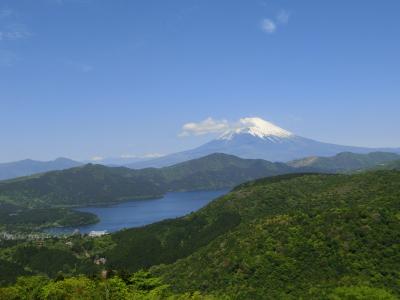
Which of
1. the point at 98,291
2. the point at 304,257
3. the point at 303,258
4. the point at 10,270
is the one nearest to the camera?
the point at 98,291

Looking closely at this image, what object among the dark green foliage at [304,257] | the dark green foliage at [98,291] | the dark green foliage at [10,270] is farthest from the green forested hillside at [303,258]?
the dark green foliage at [10,270]

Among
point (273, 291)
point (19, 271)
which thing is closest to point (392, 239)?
point (273, 291)

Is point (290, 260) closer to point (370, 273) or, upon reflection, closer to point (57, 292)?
point (370, 273)

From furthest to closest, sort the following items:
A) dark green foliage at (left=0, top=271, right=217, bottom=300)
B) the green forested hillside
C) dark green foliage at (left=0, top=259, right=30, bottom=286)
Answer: dark green foliage at (left=0, top=259, right=30, bottom=286) < the green forested hillside < dark green foliage at (left=0, top=271, right=217, bottom=300)

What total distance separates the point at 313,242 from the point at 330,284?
68.4ft

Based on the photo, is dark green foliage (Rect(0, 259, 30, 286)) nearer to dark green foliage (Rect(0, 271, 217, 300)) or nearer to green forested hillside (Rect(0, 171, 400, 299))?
green forested hillside (Rect(0, 171, 400, 299))

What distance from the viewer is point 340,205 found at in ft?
496

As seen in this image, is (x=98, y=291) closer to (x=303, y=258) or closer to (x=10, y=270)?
(x=303, y=258)

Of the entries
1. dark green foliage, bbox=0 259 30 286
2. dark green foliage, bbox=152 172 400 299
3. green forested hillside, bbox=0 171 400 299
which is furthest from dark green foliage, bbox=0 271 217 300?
dark green foliage, bbox=0 259 30 286

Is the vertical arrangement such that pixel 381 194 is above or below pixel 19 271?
above

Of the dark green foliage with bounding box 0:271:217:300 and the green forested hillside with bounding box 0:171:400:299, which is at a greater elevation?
the dark green foliage with bounding box 0:271:217:300

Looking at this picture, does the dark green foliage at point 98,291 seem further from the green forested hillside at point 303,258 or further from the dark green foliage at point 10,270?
the dark green foliage at point 10,270

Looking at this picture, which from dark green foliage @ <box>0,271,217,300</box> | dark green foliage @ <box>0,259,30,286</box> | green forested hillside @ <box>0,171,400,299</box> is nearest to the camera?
dark green foliage @ <box>0,271,217,300</box>

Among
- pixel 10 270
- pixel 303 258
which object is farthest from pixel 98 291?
pixel 10 270
